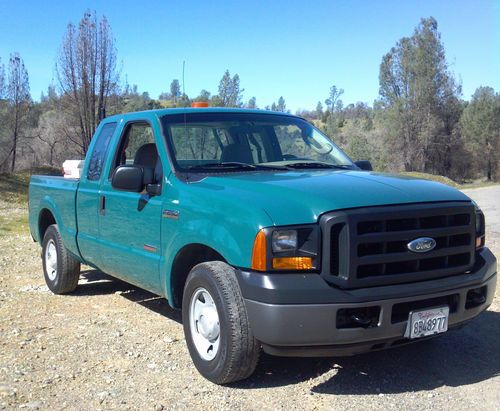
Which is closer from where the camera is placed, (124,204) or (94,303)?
(124,204)

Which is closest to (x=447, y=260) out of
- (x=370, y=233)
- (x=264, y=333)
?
(x=370, y=233)

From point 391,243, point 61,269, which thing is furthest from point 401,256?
point 61,269

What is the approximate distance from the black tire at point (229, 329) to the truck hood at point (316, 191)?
53 cm

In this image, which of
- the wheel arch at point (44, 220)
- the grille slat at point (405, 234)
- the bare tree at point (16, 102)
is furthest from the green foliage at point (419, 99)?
the grille slat at point (405, 234)

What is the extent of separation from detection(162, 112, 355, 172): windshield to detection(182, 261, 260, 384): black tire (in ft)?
3.58

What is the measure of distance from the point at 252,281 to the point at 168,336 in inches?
75.8

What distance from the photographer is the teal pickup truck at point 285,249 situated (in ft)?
11.1

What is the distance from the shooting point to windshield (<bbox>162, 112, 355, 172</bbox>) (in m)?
4.73

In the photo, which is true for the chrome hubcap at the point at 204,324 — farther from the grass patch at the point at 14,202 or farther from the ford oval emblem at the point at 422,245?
the grass patch at the point at 14,202

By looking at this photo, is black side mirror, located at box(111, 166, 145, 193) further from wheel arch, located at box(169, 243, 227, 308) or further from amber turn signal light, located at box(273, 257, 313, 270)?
amber turn signal light, located at box(273, 257, 313, 270)

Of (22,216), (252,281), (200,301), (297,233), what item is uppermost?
(297,233)

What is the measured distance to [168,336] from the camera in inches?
200

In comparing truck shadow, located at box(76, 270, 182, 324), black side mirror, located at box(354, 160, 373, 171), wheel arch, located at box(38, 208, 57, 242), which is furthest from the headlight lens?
wheel arch, located at box(38, 208, 57, 242)

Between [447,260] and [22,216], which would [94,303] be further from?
[22,216]
